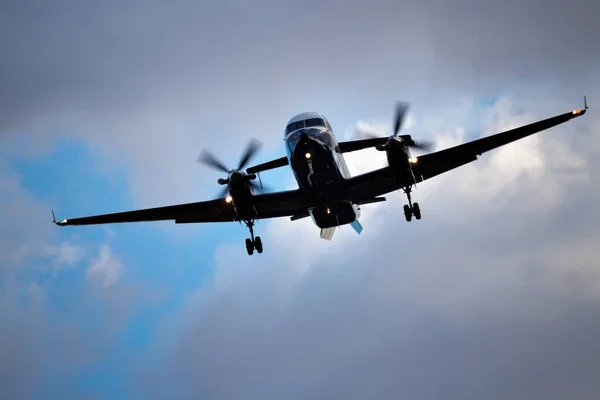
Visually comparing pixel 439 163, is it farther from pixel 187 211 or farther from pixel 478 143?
pixel 187 211

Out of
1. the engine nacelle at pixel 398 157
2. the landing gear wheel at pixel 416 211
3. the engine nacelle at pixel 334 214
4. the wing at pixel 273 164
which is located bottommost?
the landing gear wheel at pixel 416 211

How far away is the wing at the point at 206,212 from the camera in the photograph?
37.8m

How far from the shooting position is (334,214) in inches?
1485

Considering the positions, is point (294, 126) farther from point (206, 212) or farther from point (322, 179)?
point (206, 212)

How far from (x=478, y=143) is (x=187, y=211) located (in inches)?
595

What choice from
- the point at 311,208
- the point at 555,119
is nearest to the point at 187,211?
the point at 311,208

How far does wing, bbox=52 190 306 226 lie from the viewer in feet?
124

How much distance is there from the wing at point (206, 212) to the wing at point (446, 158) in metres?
3.20

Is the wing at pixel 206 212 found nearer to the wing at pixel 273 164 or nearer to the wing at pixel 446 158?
the wing at pixel 273 164

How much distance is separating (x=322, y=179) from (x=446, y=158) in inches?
259

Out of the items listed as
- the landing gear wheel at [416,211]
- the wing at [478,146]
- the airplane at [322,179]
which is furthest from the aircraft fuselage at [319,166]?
the wing at [478,146]

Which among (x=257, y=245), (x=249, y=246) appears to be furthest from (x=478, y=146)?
(x=249, y=246)

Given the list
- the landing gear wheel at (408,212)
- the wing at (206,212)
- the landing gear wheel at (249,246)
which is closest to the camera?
the wing at (206,212)

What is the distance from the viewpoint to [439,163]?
37.6m
